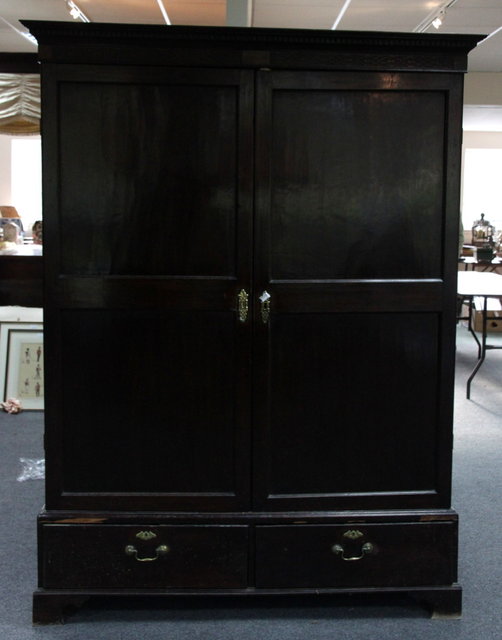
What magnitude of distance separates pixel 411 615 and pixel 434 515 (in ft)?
1.04

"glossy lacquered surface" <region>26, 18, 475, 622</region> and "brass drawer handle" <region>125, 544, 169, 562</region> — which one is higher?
"glossy lacquered surface" <region>26, 18, 475, 622</region>

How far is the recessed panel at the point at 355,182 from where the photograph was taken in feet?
7.14

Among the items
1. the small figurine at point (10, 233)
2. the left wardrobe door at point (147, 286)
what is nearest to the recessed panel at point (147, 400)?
the left wardrobe door at point (147, 286)

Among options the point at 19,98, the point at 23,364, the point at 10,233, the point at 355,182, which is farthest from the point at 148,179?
the point at 10,233

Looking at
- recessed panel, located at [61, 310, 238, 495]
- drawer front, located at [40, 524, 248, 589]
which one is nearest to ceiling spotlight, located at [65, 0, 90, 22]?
recessed panel, located at [61, 310, 238, 495]

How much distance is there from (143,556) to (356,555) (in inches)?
24.8

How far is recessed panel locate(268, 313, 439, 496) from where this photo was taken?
2260 millimetres

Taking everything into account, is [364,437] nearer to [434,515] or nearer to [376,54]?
[434,515]

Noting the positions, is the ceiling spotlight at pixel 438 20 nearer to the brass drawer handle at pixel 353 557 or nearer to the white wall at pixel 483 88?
the white wall at pixel 483 88

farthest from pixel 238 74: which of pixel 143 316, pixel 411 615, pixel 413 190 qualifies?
pixel 411 615

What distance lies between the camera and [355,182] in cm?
220

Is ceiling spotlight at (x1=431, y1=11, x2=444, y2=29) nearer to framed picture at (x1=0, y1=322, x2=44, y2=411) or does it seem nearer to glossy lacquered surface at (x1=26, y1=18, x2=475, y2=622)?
framed picture at (x1=0, y1=322, x2=44, y2=411)

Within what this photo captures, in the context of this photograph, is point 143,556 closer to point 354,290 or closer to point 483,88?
point 354,290

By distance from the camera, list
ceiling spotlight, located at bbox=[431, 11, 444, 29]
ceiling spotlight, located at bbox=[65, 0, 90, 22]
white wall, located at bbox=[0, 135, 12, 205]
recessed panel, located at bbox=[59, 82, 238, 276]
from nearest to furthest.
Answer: recessed panel, located at bbox=[59, 82, 238, 276] < ceiling spotlight, located at bbox=[65, 0, 90, 22] < ceiling spotlight, located at bbox=[431, 11, 444, 29] < white wall, located at bbox=[0, 135, 12, 205]
